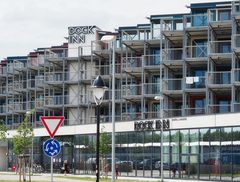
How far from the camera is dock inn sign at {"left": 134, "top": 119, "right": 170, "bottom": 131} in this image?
188 feet

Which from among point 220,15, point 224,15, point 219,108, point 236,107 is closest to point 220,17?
point 220,15

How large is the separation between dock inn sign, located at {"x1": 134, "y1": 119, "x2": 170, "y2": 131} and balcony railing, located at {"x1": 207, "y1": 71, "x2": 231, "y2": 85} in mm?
7078

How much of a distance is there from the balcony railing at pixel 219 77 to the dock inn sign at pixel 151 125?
7.08 meters

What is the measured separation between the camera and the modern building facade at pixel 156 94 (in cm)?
5441

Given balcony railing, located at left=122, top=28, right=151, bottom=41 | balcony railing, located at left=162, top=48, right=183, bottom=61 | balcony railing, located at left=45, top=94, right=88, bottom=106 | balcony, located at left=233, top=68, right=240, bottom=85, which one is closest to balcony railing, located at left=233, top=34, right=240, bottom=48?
balcony, located at left=233, top=68, right=240, bottom=85

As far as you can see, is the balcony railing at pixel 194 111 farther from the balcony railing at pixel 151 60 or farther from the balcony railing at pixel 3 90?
the balcony railing at pixel 3 90

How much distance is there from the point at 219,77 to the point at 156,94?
885cm

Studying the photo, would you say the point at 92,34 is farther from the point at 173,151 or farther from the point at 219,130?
the point at 219,130

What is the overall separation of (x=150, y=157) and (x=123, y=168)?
4041 millimetres

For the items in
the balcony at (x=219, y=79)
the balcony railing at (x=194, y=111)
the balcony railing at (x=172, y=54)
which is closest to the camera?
the balcony at (x=219, y=79)

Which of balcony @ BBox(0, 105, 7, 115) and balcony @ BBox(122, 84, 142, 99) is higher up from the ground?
balcony @ BBox(122, 84, 142, 99)

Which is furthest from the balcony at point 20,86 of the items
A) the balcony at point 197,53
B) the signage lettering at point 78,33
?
the balcony at point 197,53

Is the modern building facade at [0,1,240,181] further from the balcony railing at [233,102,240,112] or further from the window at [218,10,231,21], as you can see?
the balcony railing at [233,102,240,112]

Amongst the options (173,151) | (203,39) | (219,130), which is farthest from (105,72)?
(219,130)
